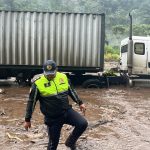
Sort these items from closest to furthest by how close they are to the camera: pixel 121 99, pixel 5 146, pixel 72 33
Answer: pixel 5 146 < pixel 121 99 < pixel 72 33

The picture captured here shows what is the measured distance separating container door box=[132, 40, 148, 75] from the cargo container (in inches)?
87.5

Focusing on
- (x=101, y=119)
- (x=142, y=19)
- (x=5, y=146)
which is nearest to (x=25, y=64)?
(x=101, y=119)

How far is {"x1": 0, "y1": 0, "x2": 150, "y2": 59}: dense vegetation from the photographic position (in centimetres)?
5797

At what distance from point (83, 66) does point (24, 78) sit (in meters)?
2.66

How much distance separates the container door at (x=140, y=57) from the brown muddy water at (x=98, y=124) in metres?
3.16

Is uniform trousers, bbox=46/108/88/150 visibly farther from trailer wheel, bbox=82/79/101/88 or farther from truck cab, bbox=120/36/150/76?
truck cab, bbox=120/36/150/76

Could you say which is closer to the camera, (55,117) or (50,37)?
(55,117)

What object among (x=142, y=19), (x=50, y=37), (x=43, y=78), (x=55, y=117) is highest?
(x=142, y=19)

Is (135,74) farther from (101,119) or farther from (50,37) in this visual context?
(101,119)

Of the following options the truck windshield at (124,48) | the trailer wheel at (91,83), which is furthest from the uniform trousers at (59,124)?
the truck windshield at (124,48)

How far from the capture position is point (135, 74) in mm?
18391

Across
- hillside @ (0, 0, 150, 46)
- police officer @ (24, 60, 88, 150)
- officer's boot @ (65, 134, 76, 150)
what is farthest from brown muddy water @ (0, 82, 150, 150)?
hillside @ (0, 0, 150, 46)

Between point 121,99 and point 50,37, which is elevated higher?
point 50,37

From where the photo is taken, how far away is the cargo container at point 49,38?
1664cm
